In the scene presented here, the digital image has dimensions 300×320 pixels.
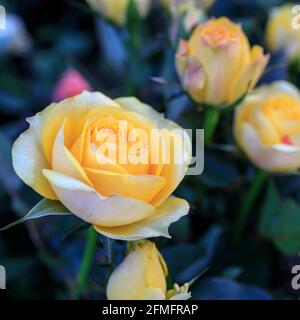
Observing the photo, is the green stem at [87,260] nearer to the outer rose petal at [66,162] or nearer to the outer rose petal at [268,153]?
the outer rose petal at [66,162]

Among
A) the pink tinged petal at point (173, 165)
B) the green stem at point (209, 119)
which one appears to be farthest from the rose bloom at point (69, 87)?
the pink tinged petal at point (173, 165)

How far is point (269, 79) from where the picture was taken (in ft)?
2.65

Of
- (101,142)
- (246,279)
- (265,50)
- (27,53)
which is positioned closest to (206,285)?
(246,279)

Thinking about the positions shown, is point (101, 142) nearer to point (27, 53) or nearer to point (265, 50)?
point (265, 50)

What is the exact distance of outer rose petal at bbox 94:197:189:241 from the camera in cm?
46

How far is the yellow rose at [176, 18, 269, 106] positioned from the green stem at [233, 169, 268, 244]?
13 centimetres

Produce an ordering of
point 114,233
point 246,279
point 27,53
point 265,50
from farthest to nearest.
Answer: point 27,53
point 265,50
point 246,279
point 114,233

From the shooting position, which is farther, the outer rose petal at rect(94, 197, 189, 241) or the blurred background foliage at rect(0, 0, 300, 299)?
the blurred background foliage at rect(0, 0, 300, 299)

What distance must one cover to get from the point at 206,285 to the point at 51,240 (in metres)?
0.20

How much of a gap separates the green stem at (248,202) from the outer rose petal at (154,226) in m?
0.24

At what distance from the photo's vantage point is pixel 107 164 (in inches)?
18.1

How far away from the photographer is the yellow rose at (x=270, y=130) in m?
0.64

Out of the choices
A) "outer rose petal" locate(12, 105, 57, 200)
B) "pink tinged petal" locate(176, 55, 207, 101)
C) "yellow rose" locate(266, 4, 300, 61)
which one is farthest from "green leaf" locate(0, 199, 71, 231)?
"yellow rose" locate(266, 4, 300, 61)

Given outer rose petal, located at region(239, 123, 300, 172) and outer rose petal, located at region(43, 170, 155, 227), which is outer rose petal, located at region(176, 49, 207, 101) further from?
outer rose petal, located at region(43, 170, 155, 227)
